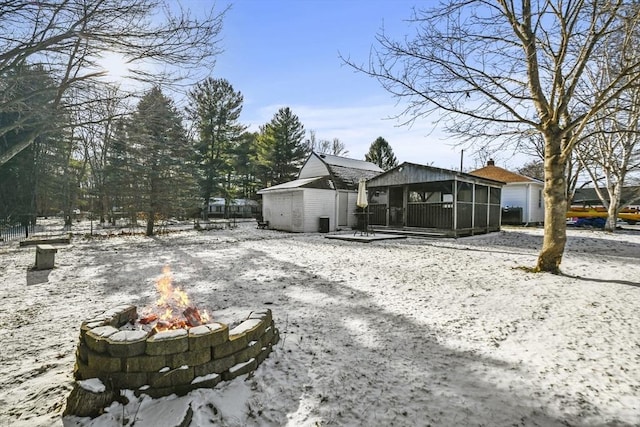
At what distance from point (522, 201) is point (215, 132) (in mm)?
26703

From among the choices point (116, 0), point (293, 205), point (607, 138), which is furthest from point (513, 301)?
point (607, 138)

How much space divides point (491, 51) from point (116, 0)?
772cm

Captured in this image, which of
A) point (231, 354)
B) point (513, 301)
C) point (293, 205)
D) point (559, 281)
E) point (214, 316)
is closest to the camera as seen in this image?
point (231, 354)

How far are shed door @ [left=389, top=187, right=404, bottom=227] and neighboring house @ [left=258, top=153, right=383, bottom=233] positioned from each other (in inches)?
106

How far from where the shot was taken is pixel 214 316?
397cm

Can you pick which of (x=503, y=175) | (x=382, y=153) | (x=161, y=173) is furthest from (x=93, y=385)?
(x=382, y=153)

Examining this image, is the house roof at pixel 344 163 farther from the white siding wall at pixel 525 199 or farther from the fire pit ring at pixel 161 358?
the fire pit ring at pixel 161 358

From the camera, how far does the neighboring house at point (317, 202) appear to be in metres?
17.8

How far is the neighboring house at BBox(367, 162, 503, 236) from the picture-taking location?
14.6 metres

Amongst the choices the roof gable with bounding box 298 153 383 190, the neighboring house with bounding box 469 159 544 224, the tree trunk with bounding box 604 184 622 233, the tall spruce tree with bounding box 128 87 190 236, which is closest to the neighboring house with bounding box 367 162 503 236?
the roof gable with bounding box 298 153 383 190

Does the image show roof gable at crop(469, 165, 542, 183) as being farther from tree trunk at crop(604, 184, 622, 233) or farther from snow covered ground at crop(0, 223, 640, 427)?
snow covered ground at crop(0, 223, 640, 427)

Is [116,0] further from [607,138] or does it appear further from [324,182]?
[607,138]

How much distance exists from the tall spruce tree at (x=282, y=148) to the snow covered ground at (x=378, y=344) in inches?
1133

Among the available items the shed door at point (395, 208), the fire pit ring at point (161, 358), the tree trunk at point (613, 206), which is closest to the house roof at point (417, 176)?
the shed door at point (395, 208)
